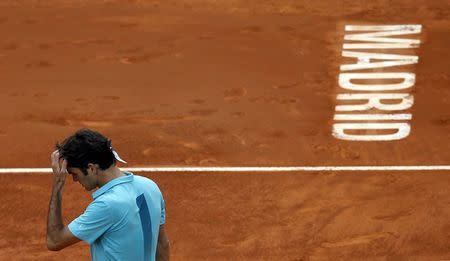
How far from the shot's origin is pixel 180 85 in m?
14.1

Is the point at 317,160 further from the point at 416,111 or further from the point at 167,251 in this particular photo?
the point at 167,251

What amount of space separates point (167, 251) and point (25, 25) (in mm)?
9979

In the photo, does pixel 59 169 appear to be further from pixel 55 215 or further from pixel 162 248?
pixel 162 248

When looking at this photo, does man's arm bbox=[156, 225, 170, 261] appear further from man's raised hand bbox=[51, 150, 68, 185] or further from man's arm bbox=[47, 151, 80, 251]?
man's raised hand bbox=[51, 150, 68, 185]

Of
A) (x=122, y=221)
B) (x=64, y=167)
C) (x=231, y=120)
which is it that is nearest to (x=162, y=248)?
(x=122, y=221)

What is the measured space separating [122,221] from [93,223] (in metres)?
0.17

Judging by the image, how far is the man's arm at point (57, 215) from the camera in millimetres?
6270

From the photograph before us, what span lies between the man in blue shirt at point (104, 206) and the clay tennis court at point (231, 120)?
12.9 ft

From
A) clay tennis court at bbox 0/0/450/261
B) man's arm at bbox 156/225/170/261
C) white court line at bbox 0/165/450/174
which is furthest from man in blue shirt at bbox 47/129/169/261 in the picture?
white court line at bbox 0/165/450/174

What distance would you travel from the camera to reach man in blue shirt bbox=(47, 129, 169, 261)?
6.19 m

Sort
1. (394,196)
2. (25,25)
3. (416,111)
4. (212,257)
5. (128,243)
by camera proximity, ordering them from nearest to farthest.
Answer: (128,243)
(212,257)
(394,196)
(416,111)
(25,25)

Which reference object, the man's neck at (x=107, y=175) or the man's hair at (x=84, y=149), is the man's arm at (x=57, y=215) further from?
the man's neck at (x=107, y=175)

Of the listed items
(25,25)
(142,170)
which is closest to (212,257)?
(142,170)

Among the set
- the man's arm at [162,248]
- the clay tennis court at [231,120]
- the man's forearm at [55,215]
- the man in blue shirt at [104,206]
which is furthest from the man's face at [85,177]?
the clay tennis court at [231,120]
